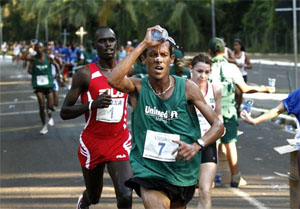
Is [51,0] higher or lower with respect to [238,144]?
higher

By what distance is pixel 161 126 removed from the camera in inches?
206

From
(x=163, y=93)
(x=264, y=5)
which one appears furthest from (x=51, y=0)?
(x=163, y=93)

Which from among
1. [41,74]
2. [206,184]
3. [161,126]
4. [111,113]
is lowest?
A: [206,184]

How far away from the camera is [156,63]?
518 cm

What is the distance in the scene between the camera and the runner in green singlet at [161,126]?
518cm

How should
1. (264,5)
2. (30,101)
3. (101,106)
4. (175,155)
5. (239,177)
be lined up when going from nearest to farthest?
(175,155) < (101,106) < (239,177) < (30,101) < (264,5)

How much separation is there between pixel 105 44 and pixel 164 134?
204cm

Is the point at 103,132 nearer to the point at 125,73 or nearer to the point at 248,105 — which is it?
the point at 248,105

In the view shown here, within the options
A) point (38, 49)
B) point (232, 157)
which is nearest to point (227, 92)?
point (232, 157)

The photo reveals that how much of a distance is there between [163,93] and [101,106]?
106 cm

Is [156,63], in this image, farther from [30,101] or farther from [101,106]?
[30,101]

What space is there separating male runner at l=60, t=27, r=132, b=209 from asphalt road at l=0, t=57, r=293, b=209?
170cm

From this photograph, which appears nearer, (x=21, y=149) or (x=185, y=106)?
(x=185, y=106)

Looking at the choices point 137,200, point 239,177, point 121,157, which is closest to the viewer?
point 121,157
